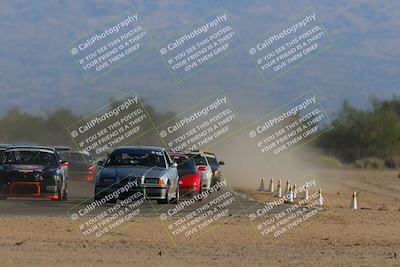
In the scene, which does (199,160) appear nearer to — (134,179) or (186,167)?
(186,167)

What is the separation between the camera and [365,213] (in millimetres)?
27469

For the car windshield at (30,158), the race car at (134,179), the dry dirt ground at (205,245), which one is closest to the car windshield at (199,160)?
the race car at (134,179)

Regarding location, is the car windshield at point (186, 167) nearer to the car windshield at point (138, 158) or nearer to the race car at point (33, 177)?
the car windshield at point (138, 158)

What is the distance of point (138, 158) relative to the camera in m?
28.8

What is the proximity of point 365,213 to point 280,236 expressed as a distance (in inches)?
301

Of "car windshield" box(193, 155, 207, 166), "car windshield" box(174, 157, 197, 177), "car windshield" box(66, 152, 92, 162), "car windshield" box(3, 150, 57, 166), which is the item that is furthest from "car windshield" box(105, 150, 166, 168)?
"car windshield" box(66, 152, 92, 162)

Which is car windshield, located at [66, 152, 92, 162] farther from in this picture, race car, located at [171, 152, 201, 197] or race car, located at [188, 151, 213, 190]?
race car, located at [171, 152, 201, 197]

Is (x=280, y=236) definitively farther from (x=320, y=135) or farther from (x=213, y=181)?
(x=320, y=135)

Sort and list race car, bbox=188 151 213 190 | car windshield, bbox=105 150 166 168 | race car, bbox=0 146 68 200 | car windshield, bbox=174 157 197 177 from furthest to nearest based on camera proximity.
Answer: race car, bbox=188 151 213 190 < car windshield, bbox=174 157 197 177 < car windshield, bbox=105 150 166 168 < race car, bbox=0 146 68 200

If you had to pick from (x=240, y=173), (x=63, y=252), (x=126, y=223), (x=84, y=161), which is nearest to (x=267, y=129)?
(x=240, y=173)

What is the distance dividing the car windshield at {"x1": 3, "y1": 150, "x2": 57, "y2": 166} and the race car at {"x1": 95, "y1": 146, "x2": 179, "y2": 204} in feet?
5.13

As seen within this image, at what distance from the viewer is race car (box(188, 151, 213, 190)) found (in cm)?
3581

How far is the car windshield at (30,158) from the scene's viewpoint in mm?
29000

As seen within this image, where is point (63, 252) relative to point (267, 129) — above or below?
above
